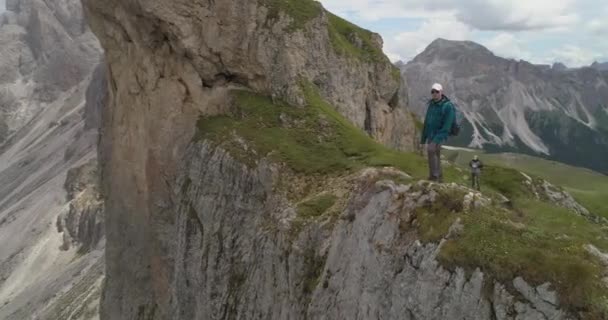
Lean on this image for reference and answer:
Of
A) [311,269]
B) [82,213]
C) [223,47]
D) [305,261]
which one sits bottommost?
[82,213]

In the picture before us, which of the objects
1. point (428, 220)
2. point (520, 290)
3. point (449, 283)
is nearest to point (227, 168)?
point (428, 220)

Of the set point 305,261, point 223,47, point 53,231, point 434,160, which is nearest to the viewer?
point 434,160

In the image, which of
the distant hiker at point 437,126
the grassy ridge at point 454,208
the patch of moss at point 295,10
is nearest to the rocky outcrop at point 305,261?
the grassy ridge at point 454,208

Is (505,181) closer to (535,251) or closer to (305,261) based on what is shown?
(305,261)

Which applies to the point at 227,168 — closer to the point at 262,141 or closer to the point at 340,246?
the point at 262,141

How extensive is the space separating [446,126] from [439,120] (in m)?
0.33

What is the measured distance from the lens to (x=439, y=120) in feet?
65.9

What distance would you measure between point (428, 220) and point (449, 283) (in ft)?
7.71

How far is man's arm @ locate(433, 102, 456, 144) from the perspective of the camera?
19.8 m

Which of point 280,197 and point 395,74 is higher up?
point 395,74

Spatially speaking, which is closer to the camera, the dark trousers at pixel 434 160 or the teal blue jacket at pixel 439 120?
the teal blue jacket at pixel 439 120

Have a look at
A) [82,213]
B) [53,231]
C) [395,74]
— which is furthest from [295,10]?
[53,231]

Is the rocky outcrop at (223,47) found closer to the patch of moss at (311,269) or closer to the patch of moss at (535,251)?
the patch of moss at (311,269)

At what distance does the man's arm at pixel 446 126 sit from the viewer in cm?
1978
